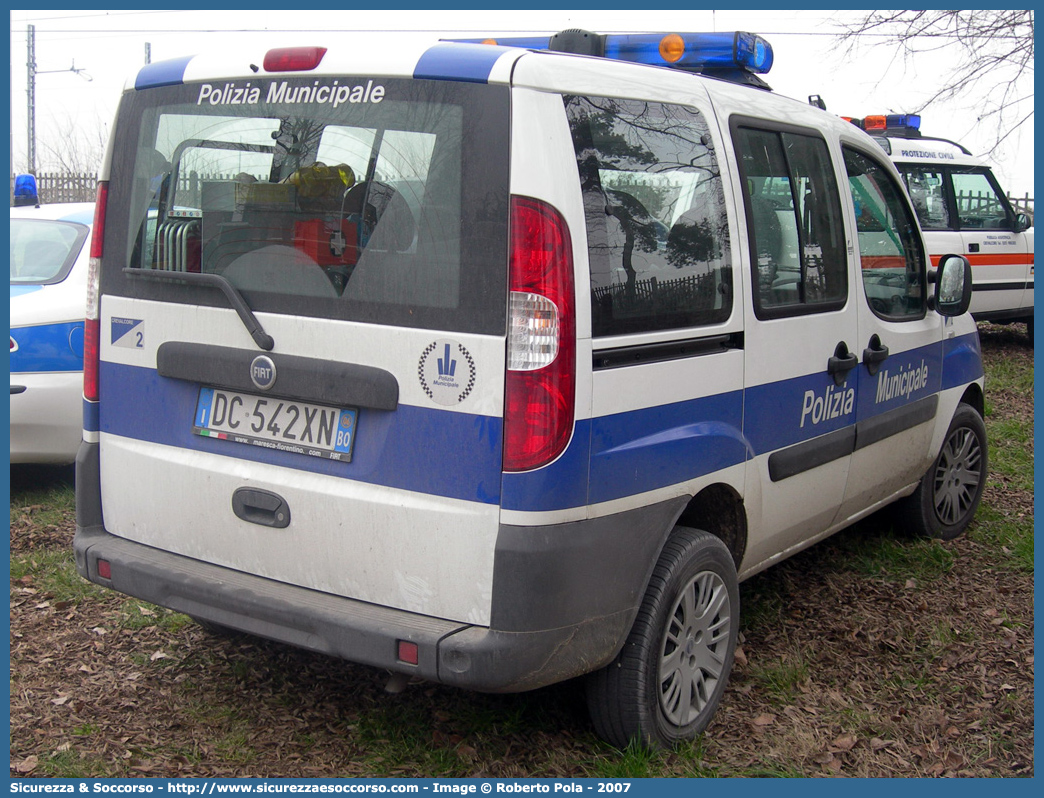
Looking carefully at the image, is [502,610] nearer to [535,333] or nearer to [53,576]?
[535,333]

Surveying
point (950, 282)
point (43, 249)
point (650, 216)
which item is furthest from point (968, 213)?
point (650, 216)

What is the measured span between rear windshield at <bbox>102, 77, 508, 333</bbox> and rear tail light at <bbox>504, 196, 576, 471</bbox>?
2.1 inches

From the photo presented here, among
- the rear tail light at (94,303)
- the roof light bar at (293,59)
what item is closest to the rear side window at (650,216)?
the roof light bar at (293,59)

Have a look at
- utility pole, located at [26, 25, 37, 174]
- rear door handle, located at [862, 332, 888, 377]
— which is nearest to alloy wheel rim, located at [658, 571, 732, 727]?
rear door handle, located at [862, 332, 888, 377]

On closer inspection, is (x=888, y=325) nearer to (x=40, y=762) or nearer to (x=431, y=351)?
(x=431, y=351)

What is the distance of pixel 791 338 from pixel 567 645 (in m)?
1.52

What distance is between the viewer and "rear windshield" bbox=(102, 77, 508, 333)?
2.69 meters

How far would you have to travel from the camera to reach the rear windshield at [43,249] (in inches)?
226

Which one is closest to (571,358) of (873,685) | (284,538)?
(284,538)

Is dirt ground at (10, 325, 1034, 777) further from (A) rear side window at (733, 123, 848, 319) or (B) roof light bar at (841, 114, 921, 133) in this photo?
(B) roof light bar at (841, 114, 921, 133)

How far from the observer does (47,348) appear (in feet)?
18.0

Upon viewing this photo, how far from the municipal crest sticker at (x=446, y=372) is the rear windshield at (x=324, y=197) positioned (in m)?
0.06

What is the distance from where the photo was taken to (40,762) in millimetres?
3199

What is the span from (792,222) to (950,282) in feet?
4.65
